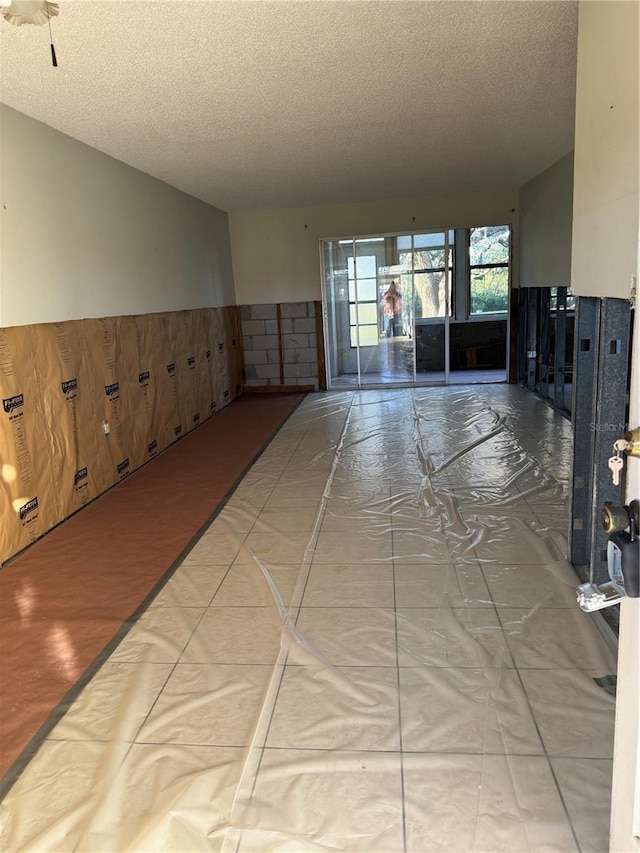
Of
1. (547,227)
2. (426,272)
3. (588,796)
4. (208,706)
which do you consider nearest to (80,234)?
(208,706)

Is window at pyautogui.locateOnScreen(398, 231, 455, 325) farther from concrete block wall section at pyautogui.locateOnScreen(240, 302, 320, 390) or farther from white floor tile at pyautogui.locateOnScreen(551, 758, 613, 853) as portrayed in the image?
white floor tile at pyautogui.locateOnScreen(551, 758, 613, 853)

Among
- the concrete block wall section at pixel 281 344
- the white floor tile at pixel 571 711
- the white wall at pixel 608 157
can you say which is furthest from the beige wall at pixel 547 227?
the white floor tile at pixel 571 711

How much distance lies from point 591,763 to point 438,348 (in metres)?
9.10

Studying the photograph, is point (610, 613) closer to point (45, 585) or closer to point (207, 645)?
point (207, 645)

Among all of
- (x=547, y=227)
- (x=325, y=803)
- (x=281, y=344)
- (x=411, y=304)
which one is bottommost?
(x=325, y=803)

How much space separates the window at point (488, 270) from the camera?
1034 cm

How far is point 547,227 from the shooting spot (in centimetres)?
677

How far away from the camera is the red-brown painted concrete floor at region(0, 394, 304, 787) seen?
2277mm

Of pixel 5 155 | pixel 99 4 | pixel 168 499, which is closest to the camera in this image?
pixel 99 4

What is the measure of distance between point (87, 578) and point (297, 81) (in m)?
3.20

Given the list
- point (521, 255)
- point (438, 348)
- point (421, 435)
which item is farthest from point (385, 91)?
point (438, 348)

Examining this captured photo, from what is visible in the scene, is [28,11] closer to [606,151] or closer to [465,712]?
[606,151]

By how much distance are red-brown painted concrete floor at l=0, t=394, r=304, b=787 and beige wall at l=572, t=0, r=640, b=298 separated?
267cm

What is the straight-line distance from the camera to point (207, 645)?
2.54 metres
